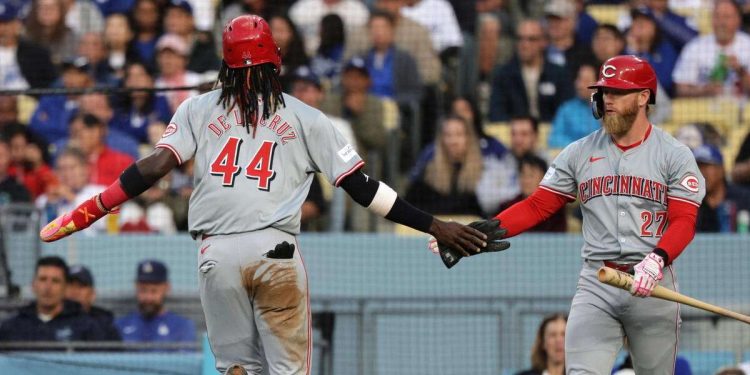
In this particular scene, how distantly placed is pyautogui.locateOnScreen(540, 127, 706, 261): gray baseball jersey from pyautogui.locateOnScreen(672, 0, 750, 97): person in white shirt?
5898mm

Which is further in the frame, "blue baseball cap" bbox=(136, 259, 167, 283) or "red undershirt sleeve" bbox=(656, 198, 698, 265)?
"blue baseball cap" bbox=(136, 259, 167, 283)

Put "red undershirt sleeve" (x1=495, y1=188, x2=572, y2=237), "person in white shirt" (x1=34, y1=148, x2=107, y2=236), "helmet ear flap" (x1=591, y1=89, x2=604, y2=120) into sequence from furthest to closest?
"person in white shirt" (x1=34, y1=148, x2=107, y2=236) < "red undershirt sleeve" (x1=495, y1=188, x2=572, y2=237) < "helmet ear flap" (x1=591, y1=89, x2=604, y2=120)

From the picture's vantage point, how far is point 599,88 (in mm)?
6363

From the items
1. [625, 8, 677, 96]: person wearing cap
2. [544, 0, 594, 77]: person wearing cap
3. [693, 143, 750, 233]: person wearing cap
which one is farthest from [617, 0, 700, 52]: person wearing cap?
[693, 143, 750, 233]: person wearing cap

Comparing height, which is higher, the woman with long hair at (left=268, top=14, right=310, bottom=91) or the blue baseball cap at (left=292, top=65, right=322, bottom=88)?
the woman with long hair at (left=268, top=14, right=310, bottom=91)

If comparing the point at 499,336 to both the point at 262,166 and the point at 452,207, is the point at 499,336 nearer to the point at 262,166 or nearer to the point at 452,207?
the point at 452,207

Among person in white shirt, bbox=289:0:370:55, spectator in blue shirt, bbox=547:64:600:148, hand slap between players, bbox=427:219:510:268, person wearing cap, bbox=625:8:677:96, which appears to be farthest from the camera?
person in white shirt, bbox=289:0:370:55

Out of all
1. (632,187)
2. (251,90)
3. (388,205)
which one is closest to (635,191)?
(632,187)

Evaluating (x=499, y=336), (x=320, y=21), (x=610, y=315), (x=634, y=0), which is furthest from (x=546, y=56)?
(x=610, y=315)

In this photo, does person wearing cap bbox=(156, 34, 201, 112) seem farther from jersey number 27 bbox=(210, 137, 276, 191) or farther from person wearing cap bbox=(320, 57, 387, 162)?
jersey number 27 bbox=(210, 137, 276, 191)

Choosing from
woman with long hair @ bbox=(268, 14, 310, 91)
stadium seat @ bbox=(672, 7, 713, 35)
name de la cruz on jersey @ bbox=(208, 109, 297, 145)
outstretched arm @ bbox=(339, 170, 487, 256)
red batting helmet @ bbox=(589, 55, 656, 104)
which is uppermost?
stadium seat @ bbox=(672, 7, 713, 35)

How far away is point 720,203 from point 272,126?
604 cm

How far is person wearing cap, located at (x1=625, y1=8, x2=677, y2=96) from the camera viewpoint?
12.2m

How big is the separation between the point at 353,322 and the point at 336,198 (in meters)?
1.63
